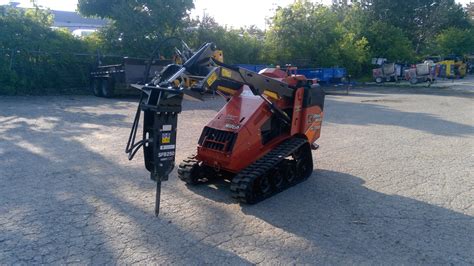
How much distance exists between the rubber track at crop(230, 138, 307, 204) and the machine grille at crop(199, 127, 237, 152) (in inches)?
17.6

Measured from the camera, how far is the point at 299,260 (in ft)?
13.9

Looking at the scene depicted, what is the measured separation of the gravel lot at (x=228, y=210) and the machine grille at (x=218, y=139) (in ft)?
2.26

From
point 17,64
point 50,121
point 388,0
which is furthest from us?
point 388,0

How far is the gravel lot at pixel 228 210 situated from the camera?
4.34 m

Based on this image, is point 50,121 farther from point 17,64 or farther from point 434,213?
point 434,213

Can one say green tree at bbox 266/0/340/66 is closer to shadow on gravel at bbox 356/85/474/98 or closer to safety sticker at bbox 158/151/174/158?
shadow on gravel at bbox 356/85/474/98

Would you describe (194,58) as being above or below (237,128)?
above

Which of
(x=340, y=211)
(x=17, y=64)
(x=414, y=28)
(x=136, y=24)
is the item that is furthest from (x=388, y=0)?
(x=340, y=211)

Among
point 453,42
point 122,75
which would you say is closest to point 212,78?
point 122,75

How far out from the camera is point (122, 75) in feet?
61.5

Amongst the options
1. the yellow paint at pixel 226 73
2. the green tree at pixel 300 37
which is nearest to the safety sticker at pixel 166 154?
the yellow paint at pixel 226 73

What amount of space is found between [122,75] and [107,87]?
118cm

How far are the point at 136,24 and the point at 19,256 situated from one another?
20256 millimetres

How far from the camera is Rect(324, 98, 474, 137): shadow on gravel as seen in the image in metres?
12.6
